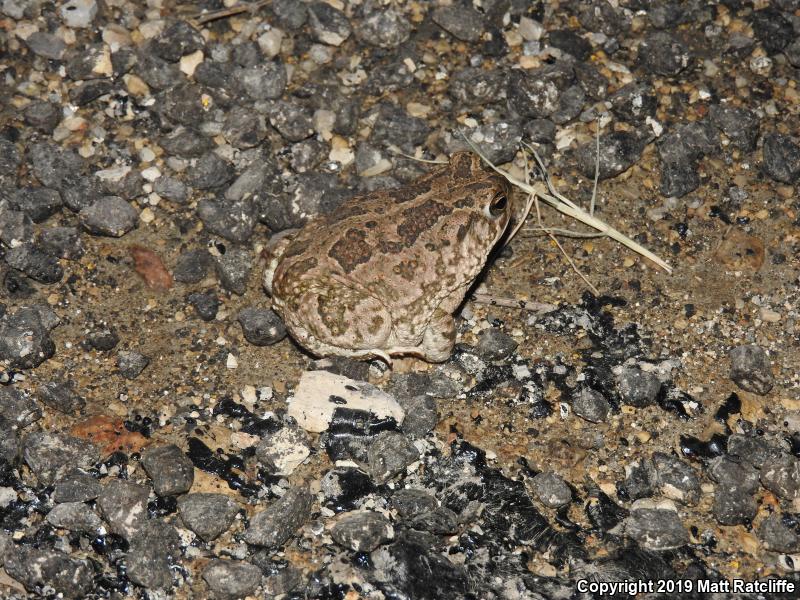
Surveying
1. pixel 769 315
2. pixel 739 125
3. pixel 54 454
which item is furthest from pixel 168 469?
pixel 739 125

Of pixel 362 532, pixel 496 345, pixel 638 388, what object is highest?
pixel 638 388

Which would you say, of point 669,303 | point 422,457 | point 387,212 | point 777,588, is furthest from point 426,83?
point 777,588

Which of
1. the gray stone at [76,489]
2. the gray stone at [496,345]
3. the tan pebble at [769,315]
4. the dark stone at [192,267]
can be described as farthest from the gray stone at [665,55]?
the gray stone at [76,489]

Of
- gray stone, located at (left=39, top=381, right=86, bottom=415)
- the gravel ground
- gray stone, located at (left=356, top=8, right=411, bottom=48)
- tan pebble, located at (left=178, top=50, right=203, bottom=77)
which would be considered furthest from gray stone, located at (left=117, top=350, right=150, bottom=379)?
gray stone, located at (left=356, top=8, right=411, bottom=48)

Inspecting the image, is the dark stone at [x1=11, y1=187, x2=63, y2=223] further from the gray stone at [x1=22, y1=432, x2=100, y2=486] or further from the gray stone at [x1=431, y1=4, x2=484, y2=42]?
the gray stone at [x1=431, y1=4, x2=484, y2=42]

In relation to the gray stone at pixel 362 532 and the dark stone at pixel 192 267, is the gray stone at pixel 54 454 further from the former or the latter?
the gray stone at pixel 362 532

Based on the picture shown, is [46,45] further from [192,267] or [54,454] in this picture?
[54,454]
